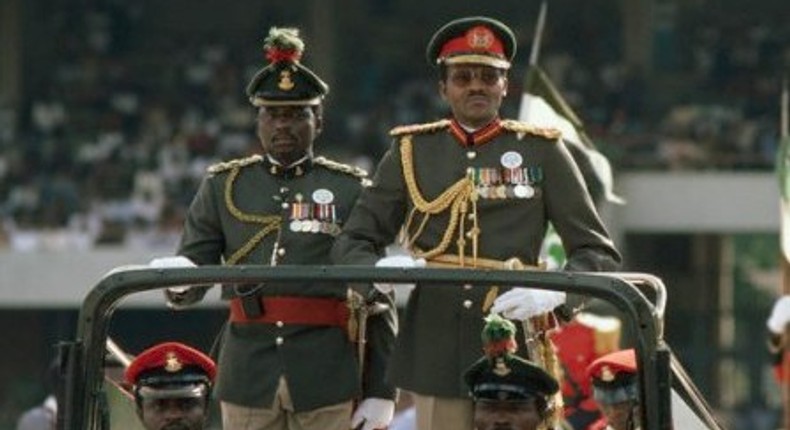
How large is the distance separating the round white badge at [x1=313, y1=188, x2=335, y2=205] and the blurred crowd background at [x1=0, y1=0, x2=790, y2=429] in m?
19.2

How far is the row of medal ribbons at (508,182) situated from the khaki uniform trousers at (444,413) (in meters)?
0.55

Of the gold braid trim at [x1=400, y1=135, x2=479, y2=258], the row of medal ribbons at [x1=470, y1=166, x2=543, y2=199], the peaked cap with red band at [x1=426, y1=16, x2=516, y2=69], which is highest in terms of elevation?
the peaked cap with red band at [x1=426, y1=16, x2=516, y2=69]

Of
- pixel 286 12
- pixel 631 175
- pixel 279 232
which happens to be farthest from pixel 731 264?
pixel 279 232

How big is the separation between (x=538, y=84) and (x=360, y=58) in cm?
2243

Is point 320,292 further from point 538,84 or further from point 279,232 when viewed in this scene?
point 538,84

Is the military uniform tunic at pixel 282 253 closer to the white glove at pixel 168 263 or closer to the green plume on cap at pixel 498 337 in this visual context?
the white glove at pixel 168 263

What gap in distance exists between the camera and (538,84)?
42.1 feet

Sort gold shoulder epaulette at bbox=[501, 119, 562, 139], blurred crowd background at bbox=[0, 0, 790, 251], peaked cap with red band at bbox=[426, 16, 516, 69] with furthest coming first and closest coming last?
blurred crowd background at bbox=[0, 0, 790, 251] < gold shoulder epaulette at bbox=[501, 119, 562, 139] < peaked cap with red band at bbox=[426, 16, 516, 69]

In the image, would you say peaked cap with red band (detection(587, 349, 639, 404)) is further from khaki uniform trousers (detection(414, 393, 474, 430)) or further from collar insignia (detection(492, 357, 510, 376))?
collar insignia (detection(492, 357, 510, 376))

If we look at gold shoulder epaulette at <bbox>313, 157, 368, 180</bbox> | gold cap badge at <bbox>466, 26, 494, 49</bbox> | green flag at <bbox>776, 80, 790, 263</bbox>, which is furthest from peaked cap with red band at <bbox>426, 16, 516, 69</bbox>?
green flag at <bbox>776, 80, 790, 263</bbox>

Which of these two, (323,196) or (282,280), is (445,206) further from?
(282,280)

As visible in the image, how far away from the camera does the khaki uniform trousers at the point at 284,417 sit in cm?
871

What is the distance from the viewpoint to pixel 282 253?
29.0 ft

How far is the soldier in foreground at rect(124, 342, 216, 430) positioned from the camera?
7.76m
